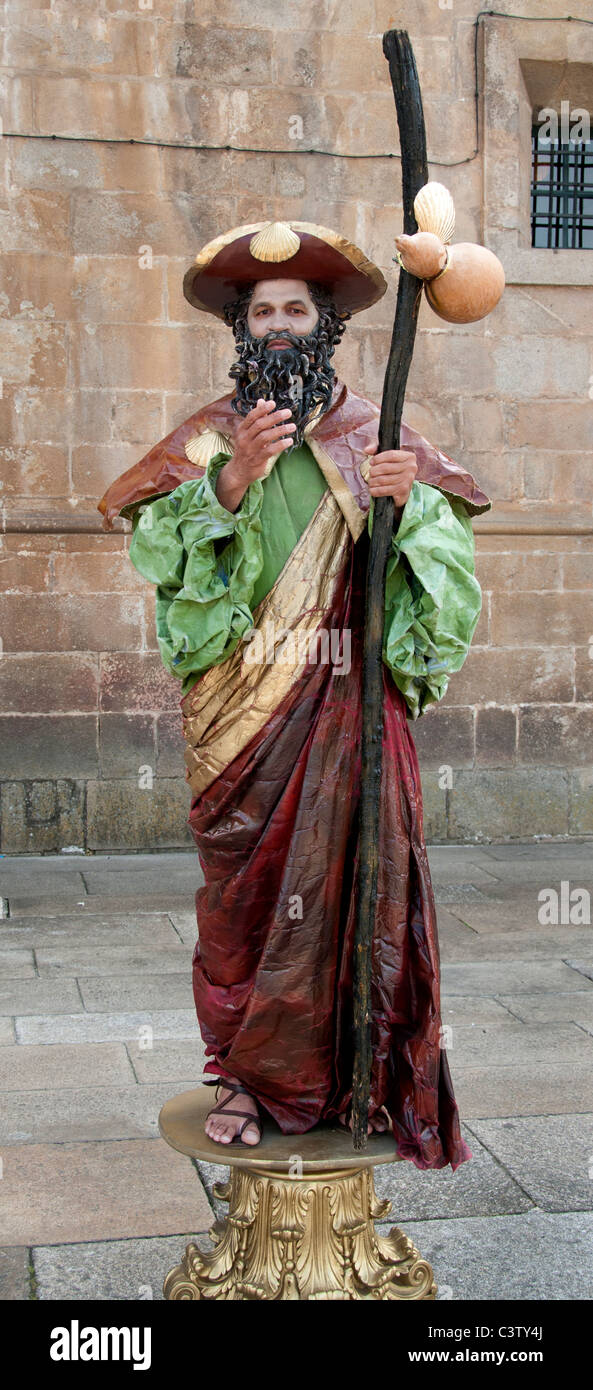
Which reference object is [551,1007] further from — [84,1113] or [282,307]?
[282,307]

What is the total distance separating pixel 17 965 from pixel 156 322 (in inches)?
150

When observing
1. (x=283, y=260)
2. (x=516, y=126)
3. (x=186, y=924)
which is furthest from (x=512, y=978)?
(x=516, y=126)

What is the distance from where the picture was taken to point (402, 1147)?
262 centimetres

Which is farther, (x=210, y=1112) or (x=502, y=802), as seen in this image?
(x=502, y=802)

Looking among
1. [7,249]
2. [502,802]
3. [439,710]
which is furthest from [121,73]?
[502,802]

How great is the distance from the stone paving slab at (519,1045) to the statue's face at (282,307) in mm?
2499

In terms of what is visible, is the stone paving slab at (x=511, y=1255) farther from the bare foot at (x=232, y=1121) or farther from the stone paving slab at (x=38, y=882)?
the stone paving slab at (x=38, y=882)

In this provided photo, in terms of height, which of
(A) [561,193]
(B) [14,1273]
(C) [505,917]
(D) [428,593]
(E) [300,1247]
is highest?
(A) [561,193]

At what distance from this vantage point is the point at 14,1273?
9.45 feet

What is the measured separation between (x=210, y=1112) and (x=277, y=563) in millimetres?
1076

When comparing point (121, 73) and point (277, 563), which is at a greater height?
point (121, 73)

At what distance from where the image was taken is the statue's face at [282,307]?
8.83ft
